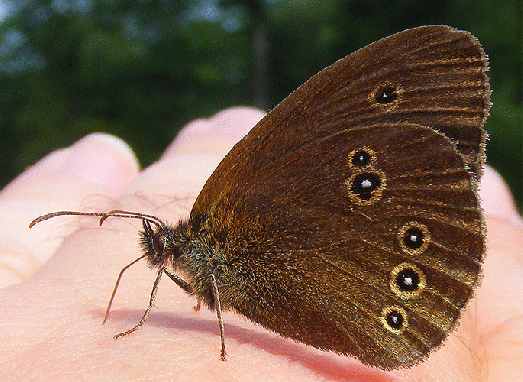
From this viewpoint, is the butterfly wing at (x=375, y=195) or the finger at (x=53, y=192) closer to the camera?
the butterfly wing at (x=375, y=195)

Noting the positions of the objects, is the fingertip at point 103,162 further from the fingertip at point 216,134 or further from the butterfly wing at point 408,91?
the butterfly wing at point 408,91

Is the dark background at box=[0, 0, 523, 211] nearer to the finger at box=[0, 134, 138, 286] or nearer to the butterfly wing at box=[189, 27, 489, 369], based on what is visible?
the finger at box=[0, 134, 138, 286]

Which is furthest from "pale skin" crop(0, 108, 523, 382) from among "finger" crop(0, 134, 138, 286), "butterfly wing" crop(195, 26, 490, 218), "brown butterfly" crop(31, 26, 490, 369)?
"butterfly wing" crop(195, 26, 490, 218)

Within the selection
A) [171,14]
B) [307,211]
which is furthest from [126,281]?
[171,14]

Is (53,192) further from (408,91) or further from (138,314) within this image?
(408,91)

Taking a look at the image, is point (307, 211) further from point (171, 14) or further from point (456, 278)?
point (171, 14)

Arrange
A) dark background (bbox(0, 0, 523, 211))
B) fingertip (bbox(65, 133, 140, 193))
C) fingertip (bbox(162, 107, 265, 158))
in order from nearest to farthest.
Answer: fingertip (bbox(65, 133, 140, 193)), fingertip (bbox(162, 107, 265, 158)), dark background (bbox(0, 0, 523, 211))

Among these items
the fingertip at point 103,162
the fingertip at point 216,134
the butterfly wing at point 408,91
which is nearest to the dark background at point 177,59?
the fingertip at point 216,134
